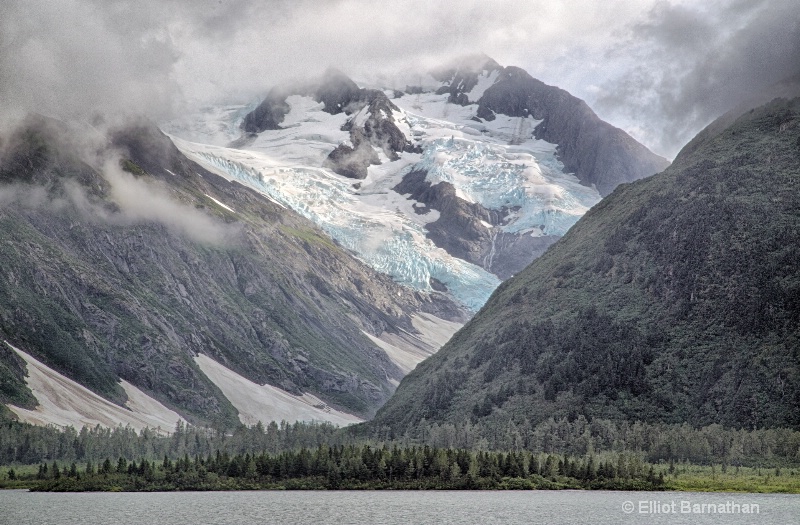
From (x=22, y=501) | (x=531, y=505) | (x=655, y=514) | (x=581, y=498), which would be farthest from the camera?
(x=22, y=501)

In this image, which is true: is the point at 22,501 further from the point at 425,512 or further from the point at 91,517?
the point at 425,512

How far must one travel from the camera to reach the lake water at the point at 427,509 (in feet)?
482

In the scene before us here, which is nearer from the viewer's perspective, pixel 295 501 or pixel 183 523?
pixel 183 523

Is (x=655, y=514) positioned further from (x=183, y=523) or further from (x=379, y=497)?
(x=183, y=523)

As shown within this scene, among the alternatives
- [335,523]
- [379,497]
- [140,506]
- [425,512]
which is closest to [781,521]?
[425,512]

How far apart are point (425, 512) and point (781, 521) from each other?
182 ft

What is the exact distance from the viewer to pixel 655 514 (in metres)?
155

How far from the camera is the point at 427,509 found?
543 feet

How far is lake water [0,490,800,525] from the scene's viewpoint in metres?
147

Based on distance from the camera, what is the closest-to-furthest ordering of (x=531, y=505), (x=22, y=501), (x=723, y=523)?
(x=723, y=523) < (x=531, y=505) < (x=22, y=501)

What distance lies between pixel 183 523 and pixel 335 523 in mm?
23430

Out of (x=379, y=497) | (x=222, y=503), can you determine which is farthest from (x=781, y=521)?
(x=222, y=503)

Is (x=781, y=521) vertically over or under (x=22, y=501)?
over

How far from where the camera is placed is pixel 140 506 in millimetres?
180000
